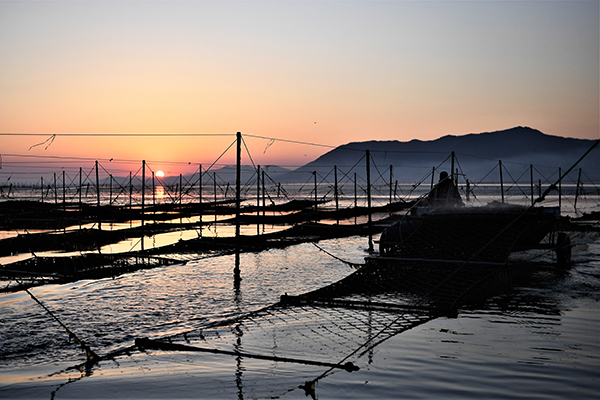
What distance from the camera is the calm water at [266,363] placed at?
6441 mm

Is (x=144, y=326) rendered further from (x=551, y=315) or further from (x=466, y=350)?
(x=551, y=315)

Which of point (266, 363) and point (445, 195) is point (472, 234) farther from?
point (266, 363)

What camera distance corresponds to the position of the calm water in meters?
6.44

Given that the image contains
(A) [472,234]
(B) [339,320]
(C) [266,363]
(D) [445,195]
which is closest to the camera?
(C) [266,363]

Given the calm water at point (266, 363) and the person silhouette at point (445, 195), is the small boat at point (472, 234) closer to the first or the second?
the calm water at point (266, 363)

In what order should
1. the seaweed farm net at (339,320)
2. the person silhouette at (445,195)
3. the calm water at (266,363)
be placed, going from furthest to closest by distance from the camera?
the person silhouette at (445,195), the seaweed farm net at (339,320), the calm water at (266,363)

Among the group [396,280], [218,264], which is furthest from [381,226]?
[396,280]

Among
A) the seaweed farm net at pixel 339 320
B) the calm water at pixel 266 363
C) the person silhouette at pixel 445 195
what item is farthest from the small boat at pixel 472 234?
the person silhouette at pixel 445 195

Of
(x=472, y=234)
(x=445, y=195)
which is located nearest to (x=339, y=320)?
(x=472, y=234)

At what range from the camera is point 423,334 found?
892 centimetres

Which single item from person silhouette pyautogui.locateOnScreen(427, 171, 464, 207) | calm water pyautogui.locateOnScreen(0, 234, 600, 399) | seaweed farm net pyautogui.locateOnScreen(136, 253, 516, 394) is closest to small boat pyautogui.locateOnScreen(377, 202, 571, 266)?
seaweed farm net pyautogui.locateOnScreen(136, 253, 516, 394)

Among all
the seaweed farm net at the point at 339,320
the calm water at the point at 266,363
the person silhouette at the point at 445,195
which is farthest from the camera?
the person silhouette at the point at 445,195

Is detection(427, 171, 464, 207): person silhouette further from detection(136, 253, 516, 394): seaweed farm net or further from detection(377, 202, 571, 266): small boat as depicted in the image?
detection(136, 253, 516, 394): seaweed farm net

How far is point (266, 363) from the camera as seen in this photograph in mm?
7426
